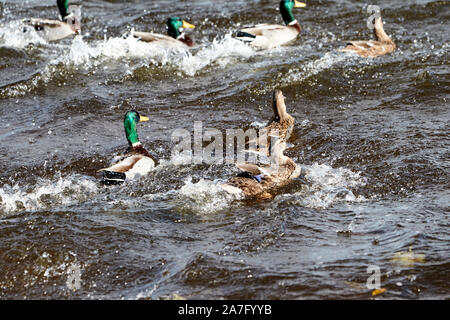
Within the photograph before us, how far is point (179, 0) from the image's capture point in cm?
1419

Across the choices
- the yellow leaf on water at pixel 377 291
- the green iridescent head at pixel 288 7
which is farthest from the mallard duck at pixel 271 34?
the yellow leaf on water at pixel 377 291

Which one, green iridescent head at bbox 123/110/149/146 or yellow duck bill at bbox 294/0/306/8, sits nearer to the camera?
green iridescent head at bbox 123/110/149/146

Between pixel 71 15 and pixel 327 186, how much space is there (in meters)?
7.77

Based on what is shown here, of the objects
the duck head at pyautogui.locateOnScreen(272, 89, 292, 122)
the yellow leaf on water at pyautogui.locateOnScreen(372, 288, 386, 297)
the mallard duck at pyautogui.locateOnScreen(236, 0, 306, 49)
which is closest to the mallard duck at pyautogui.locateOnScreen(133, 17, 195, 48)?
the mallard duck at pyautogui.locateOnScreen(236, 0, 306, 49)

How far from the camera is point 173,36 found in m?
11.8

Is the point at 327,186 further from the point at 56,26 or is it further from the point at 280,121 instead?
the point at 56,26

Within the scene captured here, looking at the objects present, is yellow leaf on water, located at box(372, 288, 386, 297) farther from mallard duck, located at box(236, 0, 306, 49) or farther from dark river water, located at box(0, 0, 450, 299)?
mallard duck, located at box(236, 0, 306, 49)

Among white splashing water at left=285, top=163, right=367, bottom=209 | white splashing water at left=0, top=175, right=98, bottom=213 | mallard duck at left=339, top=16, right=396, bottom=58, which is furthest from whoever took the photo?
mallard duck at left=339, top=16, right=396, bottom=58

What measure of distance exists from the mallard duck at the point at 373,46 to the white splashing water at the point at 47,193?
4774 millimetres

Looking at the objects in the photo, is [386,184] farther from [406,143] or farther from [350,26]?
[350,26]

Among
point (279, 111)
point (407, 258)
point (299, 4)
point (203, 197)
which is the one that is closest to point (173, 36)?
point (299, 4)

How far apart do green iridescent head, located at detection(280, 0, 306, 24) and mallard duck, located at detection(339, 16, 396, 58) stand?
1.94 m

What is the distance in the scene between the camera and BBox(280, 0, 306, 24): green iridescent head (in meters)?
12.1

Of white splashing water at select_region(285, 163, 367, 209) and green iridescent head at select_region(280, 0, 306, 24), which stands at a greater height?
green iridescent head at select_region(280, 0, 306, 24)
